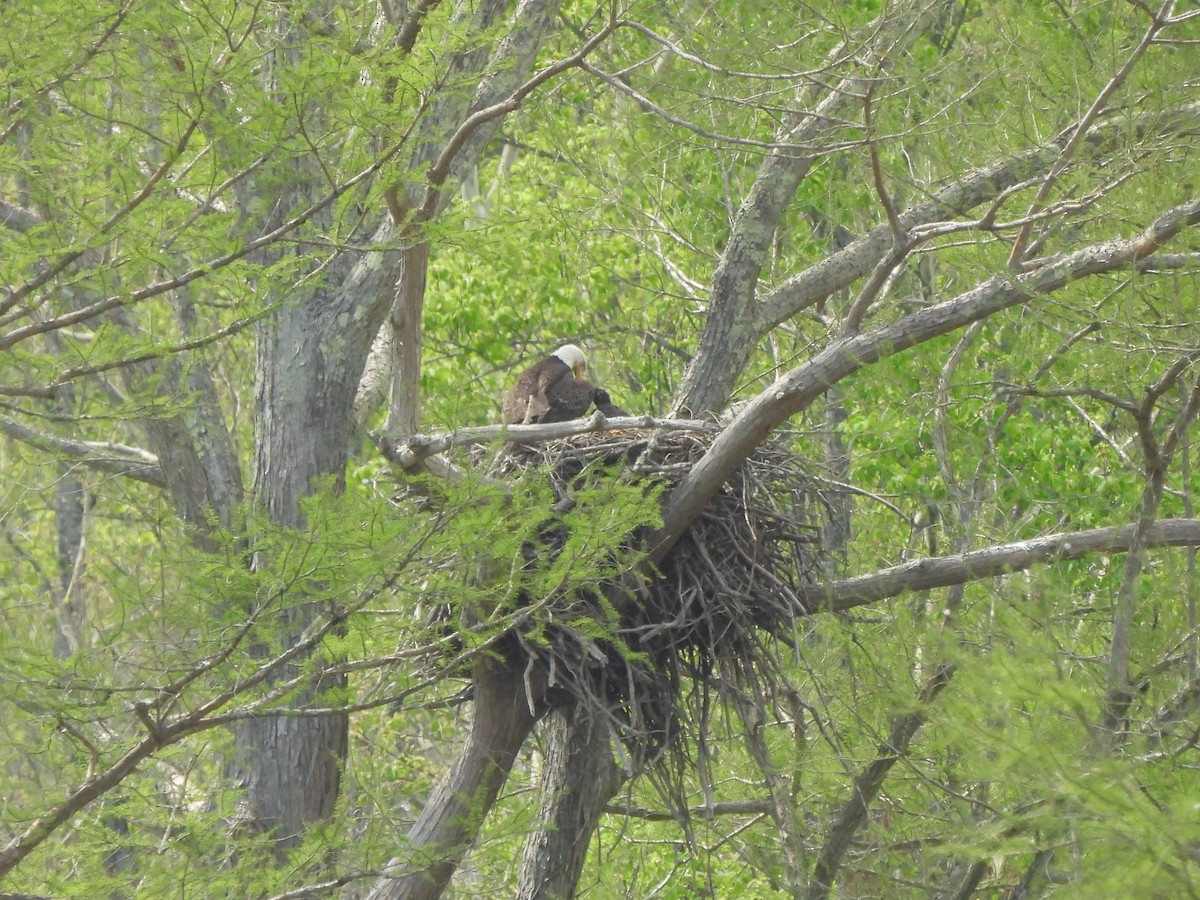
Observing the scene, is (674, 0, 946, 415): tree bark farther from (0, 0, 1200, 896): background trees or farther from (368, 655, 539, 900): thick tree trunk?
(368, 655, 539, 900): thick tree trunk

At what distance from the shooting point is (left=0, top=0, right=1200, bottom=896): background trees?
371 centimetres

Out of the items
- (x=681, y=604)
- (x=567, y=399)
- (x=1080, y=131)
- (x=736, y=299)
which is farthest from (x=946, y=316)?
(x=567, y=399)

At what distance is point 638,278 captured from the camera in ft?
40.4

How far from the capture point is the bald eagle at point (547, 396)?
7.35m

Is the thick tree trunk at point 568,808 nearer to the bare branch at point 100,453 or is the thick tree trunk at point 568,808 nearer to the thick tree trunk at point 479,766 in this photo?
the thick tree trunk at point 479,766

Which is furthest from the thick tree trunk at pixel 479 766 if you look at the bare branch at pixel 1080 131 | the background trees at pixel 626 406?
the bare branch at pixel 1080 131

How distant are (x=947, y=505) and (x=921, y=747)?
2203mm

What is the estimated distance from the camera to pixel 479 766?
5797 mm

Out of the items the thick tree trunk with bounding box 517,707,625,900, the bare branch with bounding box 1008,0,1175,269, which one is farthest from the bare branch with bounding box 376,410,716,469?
the bare branch with bounding box 1008,0,1175,269

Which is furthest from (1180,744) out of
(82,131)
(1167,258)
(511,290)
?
(511,290)

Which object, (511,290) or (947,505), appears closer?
(947,505)

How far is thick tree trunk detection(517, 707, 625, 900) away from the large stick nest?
28.2 inches

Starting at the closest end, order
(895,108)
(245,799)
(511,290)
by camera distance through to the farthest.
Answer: (245,799), (895,108), (511,290)

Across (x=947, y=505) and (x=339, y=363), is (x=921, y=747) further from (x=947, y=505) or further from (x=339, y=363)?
(x=339, y=363)
